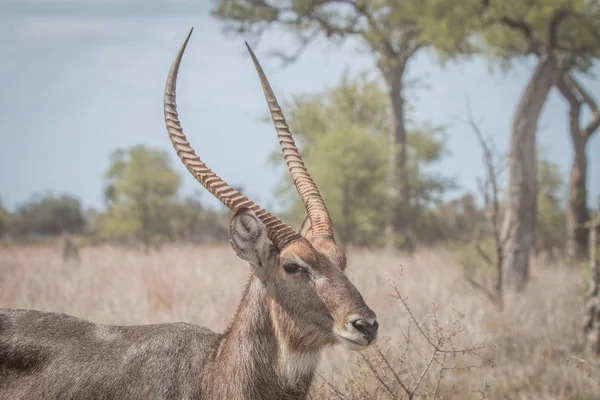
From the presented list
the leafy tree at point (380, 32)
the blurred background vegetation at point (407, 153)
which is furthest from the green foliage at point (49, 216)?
the leafy tree at point (380, 32)

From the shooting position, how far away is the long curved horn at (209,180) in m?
3.32

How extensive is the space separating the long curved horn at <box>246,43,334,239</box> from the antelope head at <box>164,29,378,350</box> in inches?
7.1

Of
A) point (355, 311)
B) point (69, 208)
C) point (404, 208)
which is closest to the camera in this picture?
point (355, 311)

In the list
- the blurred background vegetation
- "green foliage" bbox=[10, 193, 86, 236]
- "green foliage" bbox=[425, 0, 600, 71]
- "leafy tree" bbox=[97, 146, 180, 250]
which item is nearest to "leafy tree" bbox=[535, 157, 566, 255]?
the blurred background vegetation

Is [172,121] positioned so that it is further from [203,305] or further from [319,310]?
[203,305]

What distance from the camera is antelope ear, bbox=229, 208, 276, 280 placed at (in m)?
3.15

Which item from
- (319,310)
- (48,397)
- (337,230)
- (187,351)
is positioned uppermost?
(337,230)

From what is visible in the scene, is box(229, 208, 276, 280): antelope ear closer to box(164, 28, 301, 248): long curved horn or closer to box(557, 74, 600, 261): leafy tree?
box(164, 28, 301, 248): long curved horn

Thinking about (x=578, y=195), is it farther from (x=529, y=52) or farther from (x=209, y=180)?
(x=209, y=180)

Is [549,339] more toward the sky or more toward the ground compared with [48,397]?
more toward the sky

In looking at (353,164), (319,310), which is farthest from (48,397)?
(353,164)

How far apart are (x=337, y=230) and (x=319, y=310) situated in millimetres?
18150

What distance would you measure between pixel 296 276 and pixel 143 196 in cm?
2410

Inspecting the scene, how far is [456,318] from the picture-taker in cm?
420
